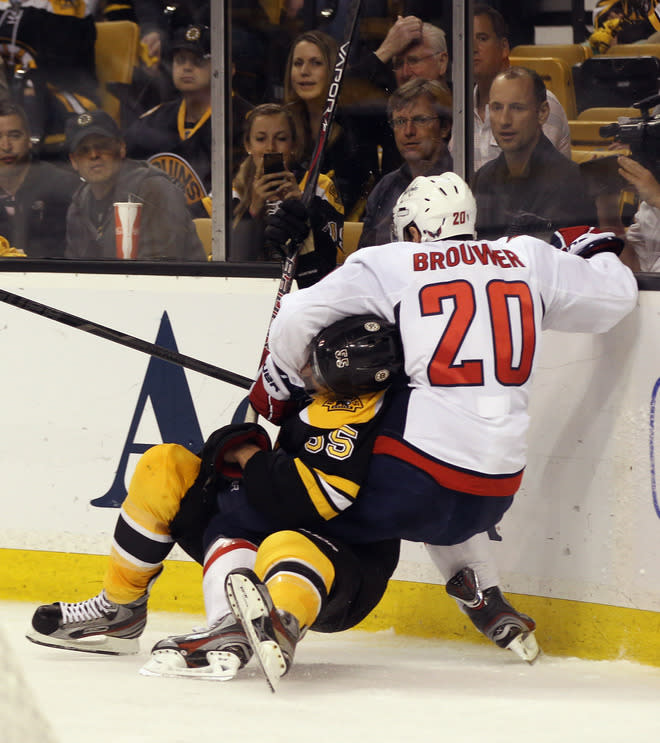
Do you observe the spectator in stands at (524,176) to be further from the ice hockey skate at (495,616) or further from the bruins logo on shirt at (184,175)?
the ice hockey skate at (495,616)

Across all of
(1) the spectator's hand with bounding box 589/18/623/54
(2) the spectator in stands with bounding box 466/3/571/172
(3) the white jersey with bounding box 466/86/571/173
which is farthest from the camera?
(2) the spectator in stands with bounding box 466/3/571/172

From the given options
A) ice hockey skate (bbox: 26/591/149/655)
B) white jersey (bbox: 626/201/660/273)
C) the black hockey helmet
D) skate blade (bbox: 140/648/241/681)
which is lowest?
ice hockey skate (bbox: 26/591/149/655)

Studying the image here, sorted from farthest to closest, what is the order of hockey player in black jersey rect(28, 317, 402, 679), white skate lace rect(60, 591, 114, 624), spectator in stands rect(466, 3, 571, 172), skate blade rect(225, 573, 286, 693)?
1. spectator in stands rect(466, 3, 571, 172)
2. white skate lace rect(60, 591, 114, 624)
3. hockey player in black jersey rect(28, 317, 402, 679)
4. skate blade rect(225, 573, 286, 693)

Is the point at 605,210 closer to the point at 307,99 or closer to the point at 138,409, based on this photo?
the point at 307,99

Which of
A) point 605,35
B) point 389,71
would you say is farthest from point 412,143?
point 605,35

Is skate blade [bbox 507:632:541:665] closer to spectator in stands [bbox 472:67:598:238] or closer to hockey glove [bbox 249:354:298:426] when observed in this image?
hockey glove [bbox 249:354:298:426]


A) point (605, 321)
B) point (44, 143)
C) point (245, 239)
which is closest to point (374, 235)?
point (245, 239)

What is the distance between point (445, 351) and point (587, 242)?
55 centimetres

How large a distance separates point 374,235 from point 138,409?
2.64 feet

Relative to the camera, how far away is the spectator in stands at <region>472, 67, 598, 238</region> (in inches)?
129

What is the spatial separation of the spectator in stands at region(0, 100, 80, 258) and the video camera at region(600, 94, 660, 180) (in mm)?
1618

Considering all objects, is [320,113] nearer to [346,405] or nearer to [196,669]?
[346,405]

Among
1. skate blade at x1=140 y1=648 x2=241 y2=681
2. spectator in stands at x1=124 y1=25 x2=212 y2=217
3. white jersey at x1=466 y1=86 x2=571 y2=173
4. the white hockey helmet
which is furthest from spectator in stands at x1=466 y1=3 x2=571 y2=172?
skate blade at x1=140 y1=648 x2=241 y2=681

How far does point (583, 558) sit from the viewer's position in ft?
9.97
